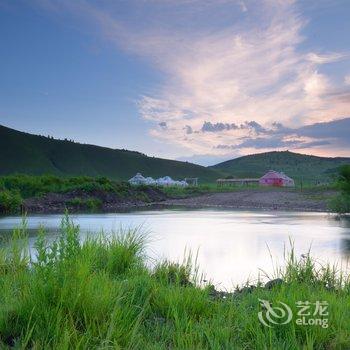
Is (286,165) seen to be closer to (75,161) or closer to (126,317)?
(75,161)

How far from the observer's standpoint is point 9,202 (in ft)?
130

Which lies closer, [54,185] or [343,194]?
[343,194]

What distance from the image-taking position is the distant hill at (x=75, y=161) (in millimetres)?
121206

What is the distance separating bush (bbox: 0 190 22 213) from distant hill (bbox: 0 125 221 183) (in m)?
73.0

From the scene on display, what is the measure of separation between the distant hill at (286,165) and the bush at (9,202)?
108 meters

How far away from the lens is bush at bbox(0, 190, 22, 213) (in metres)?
39.0

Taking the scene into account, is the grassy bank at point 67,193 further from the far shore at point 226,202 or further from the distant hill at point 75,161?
the distant hill at point 75,161

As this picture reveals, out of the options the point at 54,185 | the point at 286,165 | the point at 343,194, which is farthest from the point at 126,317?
the point at 286,165

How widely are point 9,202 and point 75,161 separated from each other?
9949 centimetres

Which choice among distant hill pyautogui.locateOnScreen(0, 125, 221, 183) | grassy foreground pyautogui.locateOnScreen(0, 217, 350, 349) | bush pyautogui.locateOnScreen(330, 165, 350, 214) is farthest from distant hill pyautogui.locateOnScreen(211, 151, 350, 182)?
grassy foreground pyautogui.locateOnScreen(0, 217, 350, 349)

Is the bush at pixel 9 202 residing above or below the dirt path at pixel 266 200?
below

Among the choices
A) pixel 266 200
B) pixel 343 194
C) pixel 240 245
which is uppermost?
pixel 343 194

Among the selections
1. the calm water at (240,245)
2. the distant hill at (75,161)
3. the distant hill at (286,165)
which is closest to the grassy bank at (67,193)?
the calm water at (240,245)

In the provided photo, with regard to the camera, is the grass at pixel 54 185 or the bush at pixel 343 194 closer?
the bush at pixel 343 194
